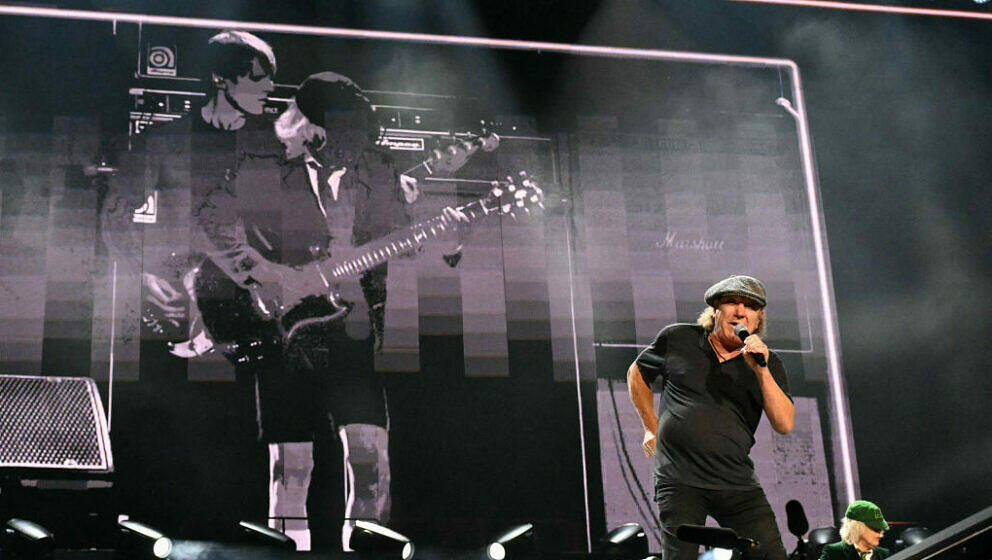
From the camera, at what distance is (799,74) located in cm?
615

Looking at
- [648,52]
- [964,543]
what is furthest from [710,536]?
[648,52]

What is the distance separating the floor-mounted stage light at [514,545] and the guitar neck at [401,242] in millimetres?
1578

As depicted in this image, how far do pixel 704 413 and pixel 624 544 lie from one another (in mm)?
2051

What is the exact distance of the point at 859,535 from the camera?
3938mm

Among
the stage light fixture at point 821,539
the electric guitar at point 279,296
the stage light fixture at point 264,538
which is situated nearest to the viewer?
the stage light fixture at point 264,538

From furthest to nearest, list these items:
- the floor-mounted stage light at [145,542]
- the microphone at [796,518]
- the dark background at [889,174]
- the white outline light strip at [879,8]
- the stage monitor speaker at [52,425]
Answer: the white outline light strip at [879,8]
the dark background at [889,174]
the stage monitor speaker at [52,425]
the floor-mounted stage light at [145,542]
the microphone at [796,518]

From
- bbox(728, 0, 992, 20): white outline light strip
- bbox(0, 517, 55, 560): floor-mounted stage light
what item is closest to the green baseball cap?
bbox(0, 517, 55, 560): floor-mounted stage light

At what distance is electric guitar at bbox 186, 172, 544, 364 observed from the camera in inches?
197

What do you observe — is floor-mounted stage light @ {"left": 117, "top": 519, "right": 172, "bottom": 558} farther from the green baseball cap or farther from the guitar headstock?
the green baseball cap

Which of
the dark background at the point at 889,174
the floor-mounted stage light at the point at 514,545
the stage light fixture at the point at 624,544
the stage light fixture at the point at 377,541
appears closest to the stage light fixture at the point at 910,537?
the dark background at the point at 889,174

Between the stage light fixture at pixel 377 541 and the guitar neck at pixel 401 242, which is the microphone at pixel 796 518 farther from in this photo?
the guitar neck at pixel 401 242

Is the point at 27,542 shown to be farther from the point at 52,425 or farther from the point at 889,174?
the point at 889,174

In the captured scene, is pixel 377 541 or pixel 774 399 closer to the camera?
pixel 774 399

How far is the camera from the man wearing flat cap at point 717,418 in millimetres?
2611
